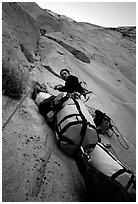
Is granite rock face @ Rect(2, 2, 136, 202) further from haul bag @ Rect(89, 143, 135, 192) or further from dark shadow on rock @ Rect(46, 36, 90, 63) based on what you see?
haul bag @ Rect(89, 143, 135, 192)

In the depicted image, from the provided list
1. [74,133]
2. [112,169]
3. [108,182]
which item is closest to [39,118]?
[74,133]

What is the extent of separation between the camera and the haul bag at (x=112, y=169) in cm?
207

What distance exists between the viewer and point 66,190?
2.17 metres

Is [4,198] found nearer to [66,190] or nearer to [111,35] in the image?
[66,190]

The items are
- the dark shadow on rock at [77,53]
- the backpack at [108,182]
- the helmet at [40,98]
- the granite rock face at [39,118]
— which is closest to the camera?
the backpack at [108,182]

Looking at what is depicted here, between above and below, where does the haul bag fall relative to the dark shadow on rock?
below

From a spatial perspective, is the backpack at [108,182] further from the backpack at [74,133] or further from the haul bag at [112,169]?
the backpack at [74,133]

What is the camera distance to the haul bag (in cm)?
207

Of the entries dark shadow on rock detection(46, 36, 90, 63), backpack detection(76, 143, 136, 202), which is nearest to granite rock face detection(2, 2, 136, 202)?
dark shadow on rock detection(46, 36, 90, 63)

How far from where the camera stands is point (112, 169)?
2.24 meters

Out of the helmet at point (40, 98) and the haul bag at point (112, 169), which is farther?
the helmet at point (40, 98)

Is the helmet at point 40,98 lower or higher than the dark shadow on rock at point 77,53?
lower

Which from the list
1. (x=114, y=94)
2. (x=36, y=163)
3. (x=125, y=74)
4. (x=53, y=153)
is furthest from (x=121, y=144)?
(x=125, y=74)

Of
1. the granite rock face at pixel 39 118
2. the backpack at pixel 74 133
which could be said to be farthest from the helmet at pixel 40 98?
the backpack at pixel 74 133
